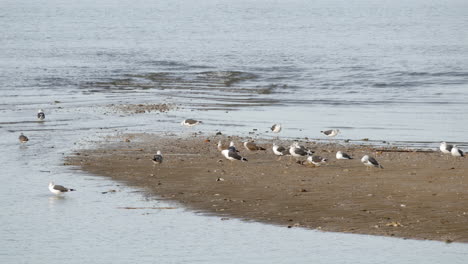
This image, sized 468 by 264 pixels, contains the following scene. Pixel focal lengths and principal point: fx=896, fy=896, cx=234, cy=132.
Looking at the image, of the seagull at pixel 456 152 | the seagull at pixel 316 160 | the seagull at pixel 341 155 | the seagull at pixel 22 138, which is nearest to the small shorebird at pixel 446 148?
the seagull at pixel 456 152

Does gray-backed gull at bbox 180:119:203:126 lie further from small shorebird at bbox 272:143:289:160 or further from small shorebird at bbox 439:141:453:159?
small shorebird at bbox 439:141:453:159

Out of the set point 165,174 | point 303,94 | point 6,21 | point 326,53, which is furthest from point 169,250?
point 6,21

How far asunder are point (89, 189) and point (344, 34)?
6476 cm

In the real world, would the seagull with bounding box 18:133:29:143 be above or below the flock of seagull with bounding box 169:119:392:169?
below

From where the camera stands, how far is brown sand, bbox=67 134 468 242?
13.6 metres

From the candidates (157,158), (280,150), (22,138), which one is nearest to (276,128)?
(280,150)

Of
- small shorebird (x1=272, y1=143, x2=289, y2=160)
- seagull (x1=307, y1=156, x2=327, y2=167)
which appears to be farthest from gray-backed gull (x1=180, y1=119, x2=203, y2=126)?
seagull (x1=307, y1=156, x2=327, y2=167)

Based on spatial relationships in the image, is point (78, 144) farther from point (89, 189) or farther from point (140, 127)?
point (89, 189)

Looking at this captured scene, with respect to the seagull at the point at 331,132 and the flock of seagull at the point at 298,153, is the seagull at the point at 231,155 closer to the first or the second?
the flock of seagull at the point at 298,153

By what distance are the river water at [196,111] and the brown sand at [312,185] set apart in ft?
1.72

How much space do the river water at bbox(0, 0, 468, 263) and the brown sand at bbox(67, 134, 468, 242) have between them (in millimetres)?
524

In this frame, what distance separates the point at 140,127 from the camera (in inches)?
942

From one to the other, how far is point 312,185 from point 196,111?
11.7 m

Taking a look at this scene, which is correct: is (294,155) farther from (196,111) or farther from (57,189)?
(196,111)
